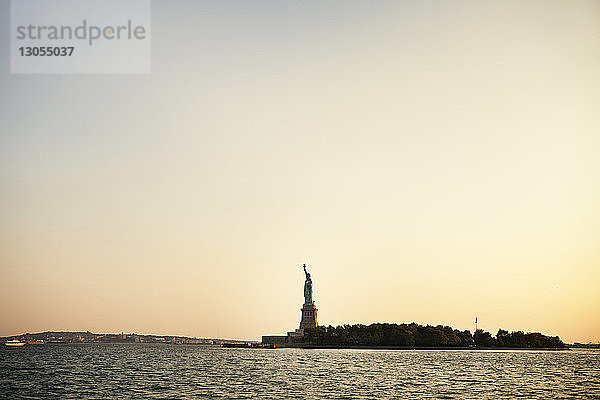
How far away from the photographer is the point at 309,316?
18588cm

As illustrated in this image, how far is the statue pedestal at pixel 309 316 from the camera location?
185 meters

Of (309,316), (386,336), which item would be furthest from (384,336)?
Result: (309,316)

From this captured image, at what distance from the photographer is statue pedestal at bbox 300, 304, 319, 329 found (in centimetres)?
18460

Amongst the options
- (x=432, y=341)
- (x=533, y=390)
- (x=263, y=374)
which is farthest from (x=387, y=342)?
(x=533, y=390)

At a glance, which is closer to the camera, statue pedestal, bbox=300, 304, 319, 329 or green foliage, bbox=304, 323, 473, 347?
statue pedestal, bbox=300, 304, 319, 329

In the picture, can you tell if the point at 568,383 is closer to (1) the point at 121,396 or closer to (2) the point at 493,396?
(2) the point at 493,396

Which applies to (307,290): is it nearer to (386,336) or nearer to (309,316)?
(309,316)

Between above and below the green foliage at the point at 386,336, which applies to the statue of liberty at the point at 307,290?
above

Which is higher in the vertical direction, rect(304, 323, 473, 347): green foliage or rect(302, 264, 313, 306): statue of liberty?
rect(302, 264, 313, 306): statue of liberty

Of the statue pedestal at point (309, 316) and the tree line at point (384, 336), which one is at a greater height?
the statue pedestal at point (309, 316)

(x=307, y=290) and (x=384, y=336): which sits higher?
(x=307, y=290)

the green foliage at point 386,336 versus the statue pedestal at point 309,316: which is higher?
the statue pedestal at point 309,316

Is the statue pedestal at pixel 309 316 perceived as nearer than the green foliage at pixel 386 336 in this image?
Yes

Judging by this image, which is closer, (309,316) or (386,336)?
(309,316)
